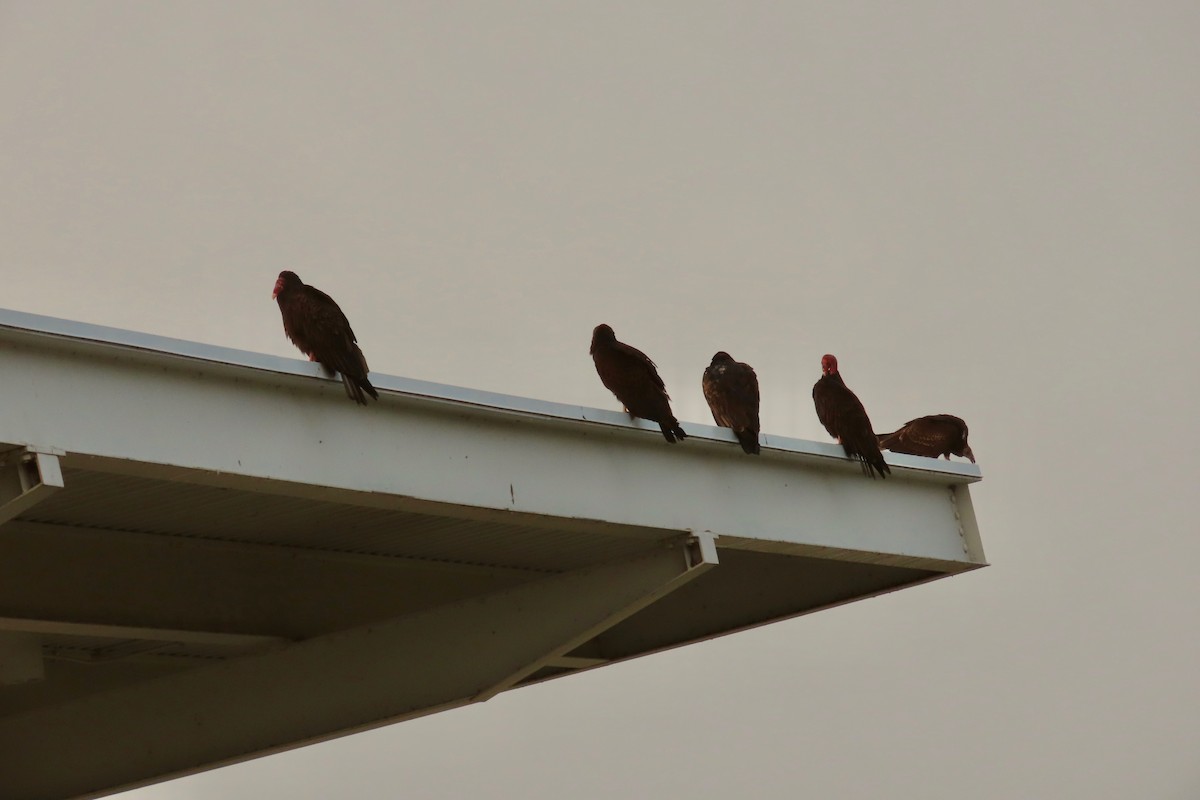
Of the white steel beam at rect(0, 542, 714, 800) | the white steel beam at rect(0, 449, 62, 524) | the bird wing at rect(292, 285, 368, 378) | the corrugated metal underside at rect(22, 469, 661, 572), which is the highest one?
the bird wing at rect(292, 285, 368, 378)

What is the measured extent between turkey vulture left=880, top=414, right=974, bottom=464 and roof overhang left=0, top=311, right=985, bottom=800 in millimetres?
2544

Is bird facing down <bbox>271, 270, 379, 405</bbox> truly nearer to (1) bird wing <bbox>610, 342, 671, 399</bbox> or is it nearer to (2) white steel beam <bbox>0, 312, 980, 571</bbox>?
(2) white steel beam <bbox>0, 312, 980, 571</bbox>

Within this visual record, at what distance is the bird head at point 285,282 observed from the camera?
8086mm

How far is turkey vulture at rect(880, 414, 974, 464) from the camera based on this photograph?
39.3ft

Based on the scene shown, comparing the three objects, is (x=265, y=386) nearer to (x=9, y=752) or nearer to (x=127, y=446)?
(x=127, y=446)

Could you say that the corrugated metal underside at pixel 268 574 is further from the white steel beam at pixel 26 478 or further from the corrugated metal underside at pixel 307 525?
the white steel beam at pixel 26 478

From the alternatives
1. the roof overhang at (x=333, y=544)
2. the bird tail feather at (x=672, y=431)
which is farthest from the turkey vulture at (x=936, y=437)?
the bird tail feather at (x=672, y=431)

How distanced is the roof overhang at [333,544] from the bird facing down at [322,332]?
0.11m

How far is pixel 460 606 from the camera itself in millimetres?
8859

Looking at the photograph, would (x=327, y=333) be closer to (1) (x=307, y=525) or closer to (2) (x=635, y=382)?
(1) (x=307, y=525)

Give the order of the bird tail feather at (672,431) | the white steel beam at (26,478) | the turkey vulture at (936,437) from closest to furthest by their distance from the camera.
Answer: the white steel beam at (26,478)
the bird tail feather at (672,431)
the turkey vulture at (936,437)

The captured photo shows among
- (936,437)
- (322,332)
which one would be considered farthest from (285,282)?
(936,437)

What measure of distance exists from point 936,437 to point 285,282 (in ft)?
18.2

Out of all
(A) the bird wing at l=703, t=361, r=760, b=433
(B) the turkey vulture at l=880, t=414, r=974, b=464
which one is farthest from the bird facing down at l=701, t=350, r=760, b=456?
(B) the turkey vulture at l=880, t=414, r=974, b=464
